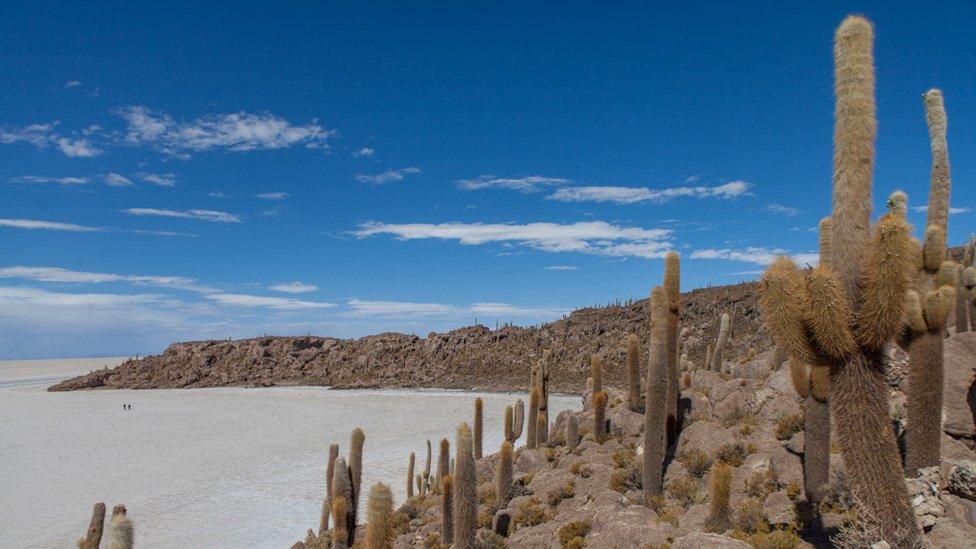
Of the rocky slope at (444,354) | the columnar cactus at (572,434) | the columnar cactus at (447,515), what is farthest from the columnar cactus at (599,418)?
the rocky slope at (444,354)

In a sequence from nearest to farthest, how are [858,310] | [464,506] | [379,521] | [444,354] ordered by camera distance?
[858,310], [379,521], [464,506], [444,354]

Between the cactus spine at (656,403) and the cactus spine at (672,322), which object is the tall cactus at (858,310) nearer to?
the cactus spine at (656,403)

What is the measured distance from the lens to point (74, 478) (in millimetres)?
23188

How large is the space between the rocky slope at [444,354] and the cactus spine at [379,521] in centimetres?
3599

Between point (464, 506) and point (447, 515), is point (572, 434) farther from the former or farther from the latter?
point (464, 506)

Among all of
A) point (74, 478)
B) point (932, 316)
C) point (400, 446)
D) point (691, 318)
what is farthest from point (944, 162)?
point (691, 318)

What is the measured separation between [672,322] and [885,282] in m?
6.50

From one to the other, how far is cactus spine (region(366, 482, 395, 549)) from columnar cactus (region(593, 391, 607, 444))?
8205 millimetres

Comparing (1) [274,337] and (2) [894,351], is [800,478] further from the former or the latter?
(1) [274,337]

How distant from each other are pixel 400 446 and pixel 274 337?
4663 centimetres

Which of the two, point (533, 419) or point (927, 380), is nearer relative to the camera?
point (927, 380)

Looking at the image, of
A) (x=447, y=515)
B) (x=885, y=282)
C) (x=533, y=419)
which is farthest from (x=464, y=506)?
(x=533, y=419)

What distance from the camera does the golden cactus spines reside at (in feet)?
19.5

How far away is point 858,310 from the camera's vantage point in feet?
20.4
